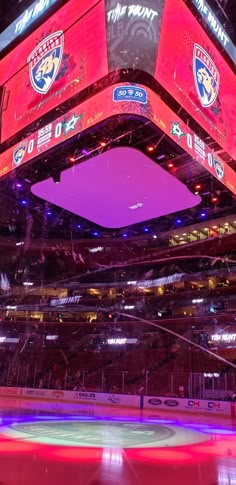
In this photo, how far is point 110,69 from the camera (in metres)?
3.74

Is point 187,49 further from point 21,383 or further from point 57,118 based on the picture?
Answer: point 21,383

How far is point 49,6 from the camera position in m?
4.43

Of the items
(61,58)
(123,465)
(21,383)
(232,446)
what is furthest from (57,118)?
(21,383)

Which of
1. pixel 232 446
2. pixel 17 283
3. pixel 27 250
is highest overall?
pixel 27 250

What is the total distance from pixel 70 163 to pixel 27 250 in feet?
21.7

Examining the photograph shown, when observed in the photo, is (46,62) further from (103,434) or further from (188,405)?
(188,405)

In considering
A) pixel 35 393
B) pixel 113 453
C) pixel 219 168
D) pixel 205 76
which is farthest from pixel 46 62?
pixel 35 393

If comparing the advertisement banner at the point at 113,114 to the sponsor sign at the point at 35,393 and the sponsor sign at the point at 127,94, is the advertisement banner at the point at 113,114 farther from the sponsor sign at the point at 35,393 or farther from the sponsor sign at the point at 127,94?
the sponsor sign at the point at 35,393

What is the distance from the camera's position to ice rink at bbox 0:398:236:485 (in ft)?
12.6

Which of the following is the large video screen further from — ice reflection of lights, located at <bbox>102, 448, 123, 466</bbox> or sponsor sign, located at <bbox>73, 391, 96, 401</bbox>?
sponsor sign, located at <bbox>73, 391, 96, 401</bbox>

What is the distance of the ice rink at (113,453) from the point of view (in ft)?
12.6

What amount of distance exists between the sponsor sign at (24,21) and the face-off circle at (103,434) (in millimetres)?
5544

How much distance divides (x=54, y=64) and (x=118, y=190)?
204 centimetres

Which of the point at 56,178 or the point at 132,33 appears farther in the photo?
the point at 56,178
